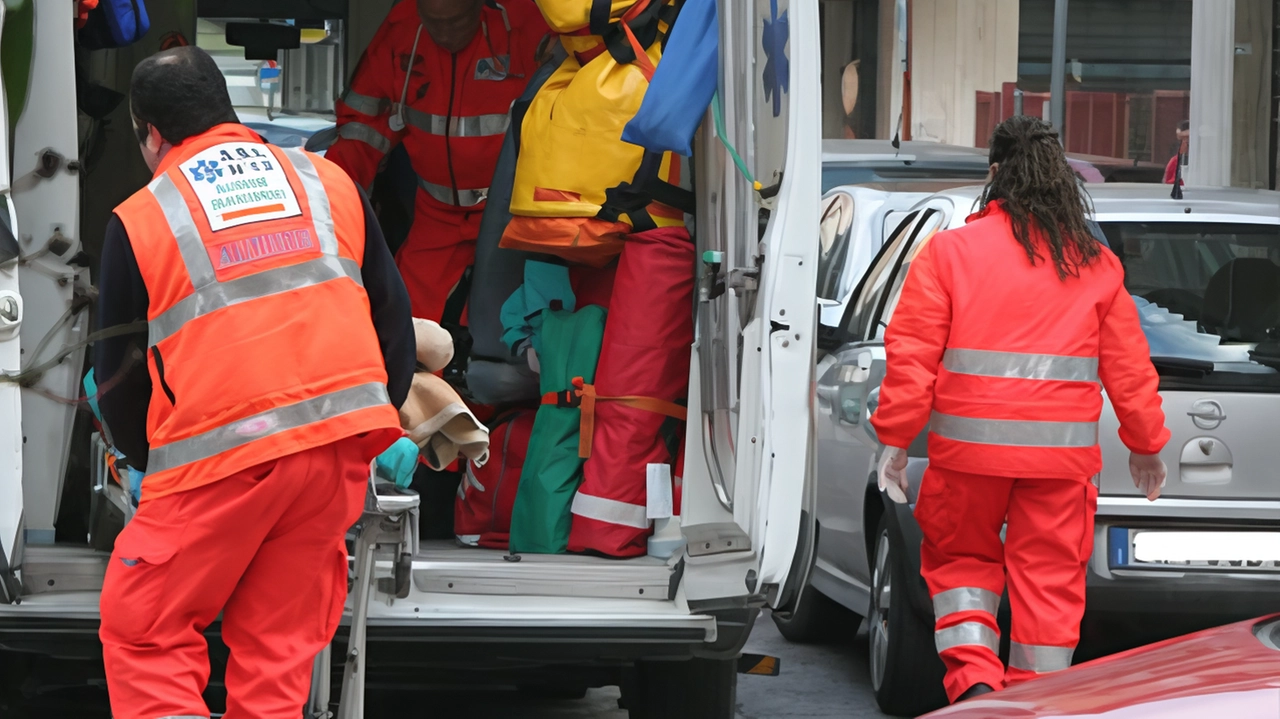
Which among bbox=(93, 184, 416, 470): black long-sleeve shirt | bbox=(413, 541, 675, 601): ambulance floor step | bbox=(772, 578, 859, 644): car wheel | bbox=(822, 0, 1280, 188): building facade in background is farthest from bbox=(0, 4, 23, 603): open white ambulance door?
bbox=(822, 0, 1280, 188): building facade in background

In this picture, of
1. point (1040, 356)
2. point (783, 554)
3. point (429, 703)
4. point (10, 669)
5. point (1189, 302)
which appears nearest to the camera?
point (783, 554)

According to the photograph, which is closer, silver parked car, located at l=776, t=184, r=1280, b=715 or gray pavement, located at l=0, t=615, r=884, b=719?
silver parked car, located at l=776, t=184, r=1280, b=715

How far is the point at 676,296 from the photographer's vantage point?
5.13m

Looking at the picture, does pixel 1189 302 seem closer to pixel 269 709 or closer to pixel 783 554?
pixel 783 554

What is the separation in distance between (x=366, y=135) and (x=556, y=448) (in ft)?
5.19

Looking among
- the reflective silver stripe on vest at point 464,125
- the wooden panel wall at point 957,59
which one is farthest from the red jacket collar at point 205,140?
the wooden panel wall at point 957,59

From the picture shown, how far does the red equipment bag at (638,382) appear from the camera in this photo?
5.13m

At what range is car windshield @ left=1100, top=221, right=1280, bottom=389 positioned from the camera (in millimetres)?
5621

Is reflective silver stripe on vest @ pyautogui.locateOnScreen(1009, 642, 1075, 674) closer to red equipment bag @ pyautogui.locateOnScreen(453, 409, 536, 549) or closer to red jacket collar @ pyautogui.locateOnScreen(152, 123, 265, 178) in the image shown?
red equipment bag @ pyautogui.locateOnScreen(453, 409, 536, 549)

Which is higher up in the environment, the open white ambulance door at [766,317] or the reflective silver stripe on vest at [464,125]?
the reflective silver stripe on vest at [464,125]

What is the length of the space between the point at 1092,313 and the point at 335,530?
2264 mm

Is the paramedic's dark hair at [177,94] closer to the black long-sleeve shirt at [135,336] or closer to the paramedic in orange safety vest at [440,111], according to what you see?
the black long-sleeve shirt at [135,336]

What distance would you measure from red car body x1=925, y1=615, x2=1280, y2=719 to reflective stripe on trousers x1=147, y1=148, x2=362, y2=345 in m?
1.52

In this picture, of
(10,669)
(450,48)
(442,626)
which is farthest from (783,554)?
(450,48)
